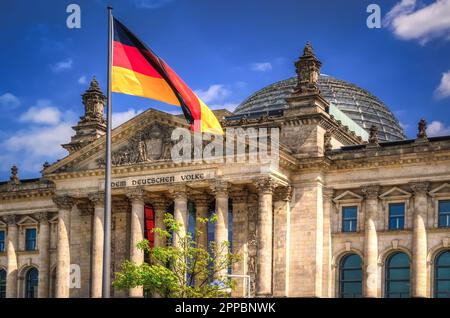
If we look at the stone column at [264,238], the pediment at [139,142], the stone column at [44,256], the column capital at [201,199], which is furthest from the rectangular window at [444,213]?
the stone column at [44,256]

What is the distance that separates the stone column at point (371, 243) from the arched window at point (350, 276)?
4.67 ft

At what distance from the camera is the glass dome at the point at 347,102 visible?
80.9 meters

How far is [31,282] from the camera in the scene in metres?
74.9

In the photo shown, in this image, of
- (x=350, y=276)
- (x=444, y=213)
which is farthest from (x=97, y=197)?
(x=444, y=213)

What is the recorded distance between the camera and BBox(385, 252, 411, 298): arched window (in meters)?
58.2

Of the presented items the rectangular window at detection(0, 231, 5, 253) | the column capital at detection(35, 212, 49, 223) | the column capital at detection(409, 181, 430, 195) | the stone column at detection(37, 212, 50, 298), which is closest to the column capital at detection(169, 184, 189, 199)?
the column capital at detection(409, 181, 430, 195)

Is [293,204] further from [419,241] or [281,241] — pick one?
[419,241]

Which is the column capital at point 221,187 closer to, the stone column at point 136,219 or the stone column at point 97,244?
the stone column at point 136,219

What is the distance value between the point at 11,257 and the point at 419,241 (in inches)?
1513

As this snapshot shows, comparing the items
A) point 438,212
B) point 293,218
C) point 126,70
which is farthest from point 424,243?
point 126,70

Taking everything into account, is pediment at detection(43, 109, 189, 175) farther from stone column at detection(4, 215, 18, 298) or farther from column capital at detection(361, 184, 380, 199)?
stone column at detection(4, 215, 18, 298)

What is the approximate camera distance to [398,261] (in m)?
58.7

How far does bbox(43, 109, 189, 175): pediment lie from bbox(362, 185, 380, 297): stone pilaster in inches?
575
